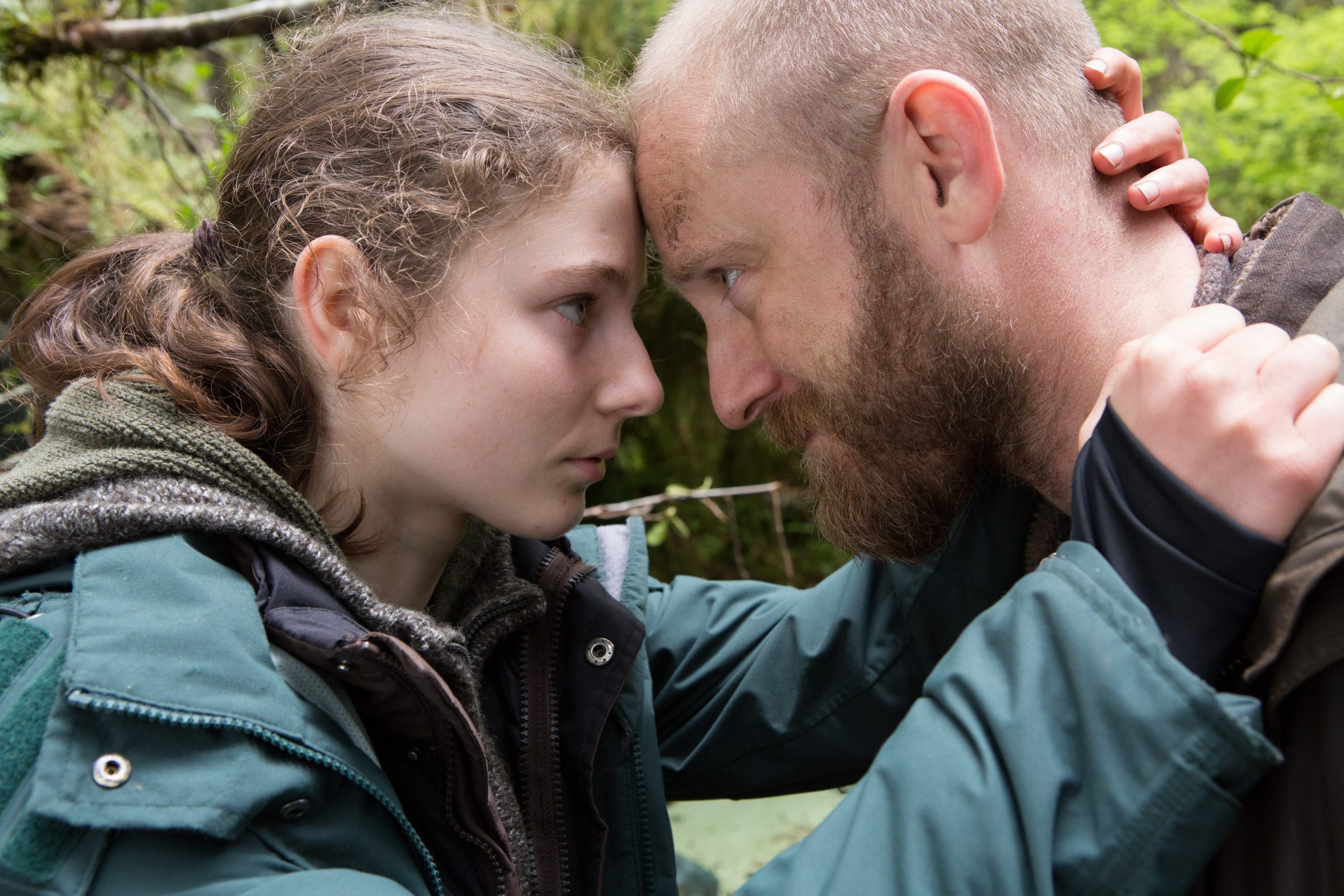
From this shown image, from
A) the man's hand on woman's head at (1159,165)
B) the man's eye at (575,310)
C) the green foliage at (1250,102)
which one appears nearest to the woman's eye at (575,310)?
the man's eye at (575,310)

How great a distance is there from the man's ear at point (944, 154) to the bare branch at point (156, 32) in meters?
1.86

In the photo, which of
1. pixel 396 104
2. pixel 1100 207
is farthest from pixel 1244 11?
Answer: pixel 396 104

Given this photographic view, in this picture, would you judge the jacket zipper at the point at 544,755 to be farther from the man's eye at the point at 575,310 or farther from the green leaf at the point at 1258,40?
the green leaf at the point at 1258,40

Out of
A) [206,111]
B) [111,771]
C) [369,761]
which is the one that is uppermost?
[206,111]

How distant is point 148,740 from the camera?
1.24 meters

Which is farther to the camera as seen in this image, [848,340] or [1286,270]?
[848,340]

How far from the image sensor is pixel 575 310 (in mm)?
1852

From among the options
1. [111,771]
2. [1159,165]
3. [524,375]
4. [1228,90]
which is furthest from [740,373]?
[1228,90]

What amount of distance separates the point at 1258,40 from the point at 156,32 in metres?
3.25

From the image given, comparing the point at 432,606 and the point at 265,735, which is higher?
the point at 265,735

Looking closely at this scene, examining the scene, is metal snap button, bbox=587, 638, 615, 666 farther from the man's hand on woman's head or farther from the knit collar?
the man's hand on woman's head

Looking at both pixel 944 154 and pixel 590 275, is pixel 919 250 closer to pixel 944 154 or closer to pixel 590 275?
pixel 944 154

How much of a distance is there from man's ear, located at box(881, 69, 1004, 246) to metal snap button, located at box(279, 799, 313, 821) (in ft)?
4.59

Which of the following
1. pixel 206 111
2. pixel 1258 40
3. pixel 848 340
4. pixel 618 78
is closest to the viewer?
pixel 848 340
